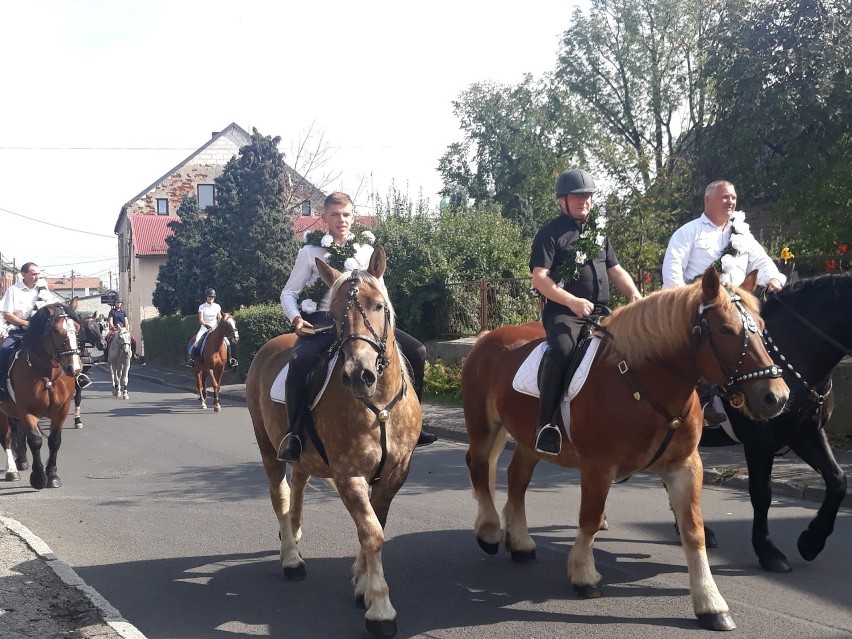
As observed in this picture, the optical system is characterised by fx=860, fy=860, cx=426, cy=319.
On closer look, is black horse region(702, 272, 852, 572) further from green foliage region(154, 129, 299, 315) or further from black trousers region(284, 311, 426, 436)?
green foliage region(154, 129, 299, 315)

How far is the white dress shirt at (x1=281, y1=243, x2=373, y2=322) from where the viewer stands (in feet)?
21.0

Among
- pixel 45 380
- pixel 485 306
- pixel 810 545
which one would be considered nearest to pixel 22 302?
pixel 45 380

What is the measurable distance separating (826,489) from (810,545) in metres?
0.40

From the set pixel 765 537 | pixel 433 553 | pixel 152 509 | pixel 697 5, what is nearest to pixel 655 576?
pixel 765 537

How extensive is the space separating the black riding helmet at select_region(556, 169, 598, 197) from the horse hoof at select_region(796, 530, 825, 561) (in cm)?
280

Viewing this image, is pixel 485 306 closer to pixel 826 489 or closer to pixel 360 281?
pixel 826 489

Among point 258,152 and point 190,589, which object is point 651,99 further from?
point 190,589

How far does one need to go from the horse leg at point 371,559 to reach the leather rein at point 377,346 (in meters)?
0.23

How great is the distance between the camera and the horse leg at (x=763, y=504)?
19.4 ft

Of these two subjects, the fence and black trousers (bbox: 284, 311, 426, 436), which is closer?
black trousers (bbox: 284, 311, 426, 436)

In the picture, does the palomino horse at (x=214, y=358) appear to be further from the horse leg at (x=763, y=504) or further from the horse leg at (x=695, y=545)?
the horse leg at (x=695, y=545)

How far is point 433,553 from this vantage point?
6.80 m

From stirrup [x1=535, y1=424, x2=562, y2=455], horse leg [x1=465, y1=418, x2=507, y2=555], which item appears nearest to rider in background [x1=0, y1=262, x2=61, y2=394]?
horse leg [x1=465, y1=418, x2=507, y2=555]

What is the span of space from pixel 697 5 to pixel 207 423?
3743cm
